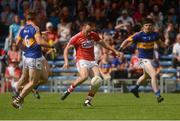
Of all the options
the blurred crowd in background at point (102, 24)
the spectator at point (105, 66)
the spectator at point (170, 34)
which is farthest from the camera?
the spectator at point (170, 34)

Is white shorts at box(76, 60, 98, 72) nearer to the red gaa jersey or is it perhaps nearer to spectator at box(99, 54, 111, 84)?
the red gaa jersey

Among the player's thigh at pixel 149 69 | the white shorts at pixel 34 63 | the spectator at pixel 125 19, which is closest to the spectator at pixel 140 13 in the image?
the spectator at pixel 125 19

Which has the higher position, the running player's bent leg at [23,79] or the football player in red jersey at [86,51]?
the football player in red jersey at [86,51]

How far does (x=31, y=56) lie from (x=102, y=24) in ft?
40.9

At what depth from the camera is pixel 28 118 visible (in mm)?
14078

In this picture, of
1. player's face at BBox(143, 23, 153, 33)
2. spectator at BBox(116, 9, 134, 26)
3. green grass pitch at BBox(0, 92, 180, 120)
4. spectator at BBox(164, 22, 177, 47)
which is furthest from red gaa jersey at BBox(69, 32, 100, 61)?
spectator at BBox(116, 9, 134, 26)

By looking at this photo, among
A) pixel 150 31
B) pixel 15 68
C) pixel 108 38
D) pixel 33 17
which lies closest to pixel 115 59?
pixel 108 38

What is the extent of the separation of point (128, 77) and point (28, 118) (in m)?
12.9

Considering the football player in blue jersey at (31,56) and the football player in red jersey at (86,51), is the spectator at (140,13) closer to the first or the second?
the football player in red jersey at (86,51)

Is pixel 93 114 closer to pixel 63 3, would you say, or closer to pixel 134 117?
pixel 134 117

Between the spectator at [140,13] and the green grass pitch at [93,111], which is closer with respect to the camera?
the green grass pitch at [93,111]

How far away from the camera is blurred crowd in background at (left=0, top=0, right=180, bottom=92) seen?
1057 inches

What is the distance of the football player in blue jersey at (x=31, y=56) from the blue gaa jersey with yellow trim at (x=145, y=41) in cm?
367

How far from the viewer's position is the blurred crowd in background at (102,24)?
88.1 ft
